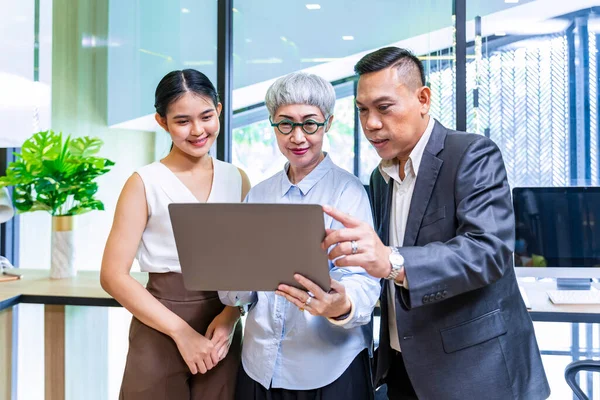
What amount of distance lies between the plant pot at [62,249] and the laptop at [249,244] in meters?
1.55

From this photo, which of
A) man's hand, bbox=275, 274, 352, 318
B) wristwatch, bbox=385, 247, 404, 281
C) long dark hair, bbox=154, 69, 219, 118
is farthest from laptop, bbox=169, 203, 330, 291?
long dark hair, bbox=154, 69, 219, 118

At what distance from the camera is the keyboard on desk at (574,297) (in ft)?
7.16

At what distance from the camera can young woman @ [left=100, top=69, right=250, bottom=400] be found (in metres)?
1.71

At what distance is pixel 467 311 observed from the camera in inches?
54.1

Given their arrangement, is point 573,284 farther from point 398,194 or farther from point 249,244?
point 249,244

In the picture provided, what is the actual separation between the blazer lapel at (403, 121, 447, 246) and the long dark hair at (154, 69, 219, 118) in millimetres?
730

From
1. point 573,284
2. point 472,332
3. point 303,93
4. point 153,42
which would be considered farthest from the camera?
point 153,42

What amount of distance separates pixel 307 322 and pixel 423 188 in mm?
456

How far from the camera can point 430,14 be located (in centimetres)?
303

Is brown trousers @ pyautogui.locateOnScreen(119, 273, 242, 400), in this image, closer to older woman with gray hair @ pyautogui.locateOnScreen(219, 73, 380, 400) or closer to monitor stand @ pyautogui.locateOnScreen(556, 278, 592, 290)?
older woman with gray hair @ pyautogui.locateOnScreen(219, 73, 380, 400)

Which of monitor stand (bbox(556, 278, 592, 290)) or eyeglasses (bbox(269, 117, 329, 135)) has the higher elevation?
eyeglasses (bbox(269, 117, 329, 135))

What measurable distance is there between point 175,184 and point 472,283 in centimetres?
95

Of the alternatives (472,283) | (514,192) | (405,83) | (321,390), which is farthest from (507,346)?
(514,192)

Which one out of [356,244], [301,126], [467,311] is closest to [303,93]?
[301,126]
